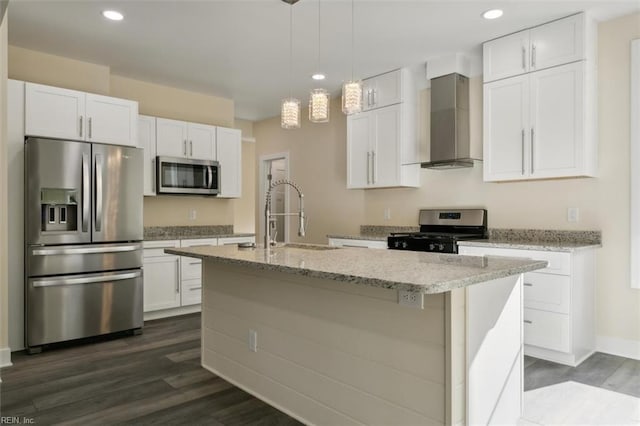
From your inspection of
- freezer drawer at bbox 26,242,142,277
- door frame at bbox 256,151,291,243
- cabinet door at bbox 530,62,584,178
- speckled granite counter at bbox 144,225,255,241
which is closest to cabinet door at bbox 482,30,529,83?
cabinet door at bbox 530,62,584,178

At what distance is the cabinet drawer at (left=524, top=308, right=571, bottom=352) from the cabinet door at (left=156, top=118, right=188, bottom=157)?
3982 millimetres

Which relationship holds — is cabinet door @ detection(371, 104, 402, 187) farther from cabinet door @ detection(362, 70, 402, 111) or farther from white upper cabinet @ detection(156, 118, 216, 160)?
white upper cabinet @ detection(156, 118, 216, 160)

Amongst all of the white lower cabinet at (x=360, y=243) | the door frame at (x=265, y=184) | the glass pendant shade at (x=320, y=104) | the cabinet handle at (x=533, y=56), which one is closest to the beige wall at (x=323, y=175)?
the door frame at (x=265, y=184)

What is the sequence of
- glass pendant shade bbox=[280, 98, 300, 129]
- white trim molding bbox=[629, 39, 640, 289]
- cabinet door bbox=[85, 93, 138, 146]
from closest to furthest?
glass pendant shade bbox=[280, 98, 300, 129] → white trim molding bbox=[629, 39, 640, 289] → cabinet door bbox=[85, 93, 138, 146]

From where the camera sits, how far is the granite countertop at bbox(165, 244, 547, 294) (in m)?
1.51

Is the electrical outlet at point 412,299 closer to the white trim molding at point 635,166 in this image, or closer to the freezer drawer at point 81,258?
the white trim molding at point 635,166

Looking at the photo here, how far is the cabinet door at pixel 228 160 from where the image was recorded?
17.8 feet

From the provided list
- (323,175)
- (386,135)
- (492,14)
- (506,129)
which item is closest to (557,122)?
(506,129)

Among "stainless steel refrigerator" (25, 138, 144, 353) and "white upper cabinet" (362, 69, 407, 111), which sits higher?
"white upper cabinet" (362, 69, 407, 111)

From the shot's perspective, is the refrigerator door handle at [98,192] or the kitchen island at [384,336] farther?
the refrigerator door handle at [98,192]

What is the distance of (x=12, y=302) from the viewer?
349 centimetres

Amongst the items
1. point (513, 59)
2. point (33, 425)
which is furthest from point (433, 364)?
point (513, 59)

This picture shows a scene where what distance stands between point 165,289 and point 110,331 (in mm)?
783

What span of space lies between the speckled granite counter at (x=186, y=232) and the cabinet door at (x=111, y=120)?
42.8 inches
